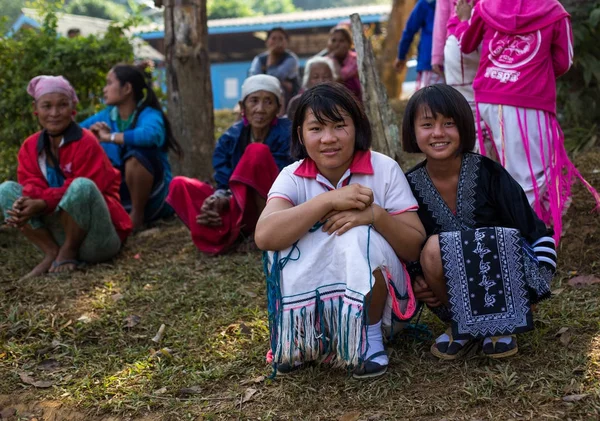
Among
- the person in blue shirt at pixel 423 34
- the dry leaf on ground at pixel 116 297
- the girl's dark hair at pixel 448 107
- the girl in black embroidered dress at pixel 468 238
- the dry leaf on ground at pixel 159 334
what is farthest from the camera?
the person in blue shirt at pixel 423 34

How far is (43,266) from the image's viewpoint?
181 inches

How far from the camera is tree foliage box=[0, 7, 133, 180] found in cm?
598

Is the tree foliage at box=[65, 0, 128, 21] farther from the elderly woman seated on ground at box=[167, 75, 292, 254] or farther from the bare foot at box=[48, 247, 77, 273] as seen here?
the bare foot at box=[48, 247, 77, 273]

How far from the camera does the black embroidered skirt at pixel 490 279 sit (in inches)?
104

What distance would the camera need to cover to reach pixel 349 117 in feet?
9.08

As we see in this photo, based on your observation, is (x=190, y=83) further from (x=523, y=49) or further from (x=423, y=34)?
(x=523, y=49)

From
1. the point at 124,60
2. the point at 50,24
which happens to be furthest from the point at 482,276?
the point at 50,24

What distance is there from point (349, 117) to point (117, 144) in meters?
3.32

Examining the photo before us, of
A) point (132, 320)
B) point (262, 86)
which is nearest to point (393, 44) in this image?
point (262, 86)

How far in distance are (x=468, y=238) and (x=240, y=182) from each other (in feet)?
7.25

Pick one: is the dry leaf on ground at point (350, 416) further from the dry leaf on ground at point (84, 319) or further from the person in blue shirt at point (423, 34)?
the person in blue shirt at point (423, 34)

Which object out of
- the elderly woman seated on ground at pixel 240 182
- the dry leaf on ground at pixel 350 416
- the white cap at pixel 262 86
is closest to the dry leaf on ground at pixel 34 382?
the dry leaf on ground at pixel 350 416

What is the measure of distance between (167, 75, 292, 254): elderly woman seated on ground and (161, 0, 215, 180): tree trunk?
1.38 metres

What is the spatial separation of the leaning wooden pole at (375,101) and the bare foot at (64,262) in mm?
2188
